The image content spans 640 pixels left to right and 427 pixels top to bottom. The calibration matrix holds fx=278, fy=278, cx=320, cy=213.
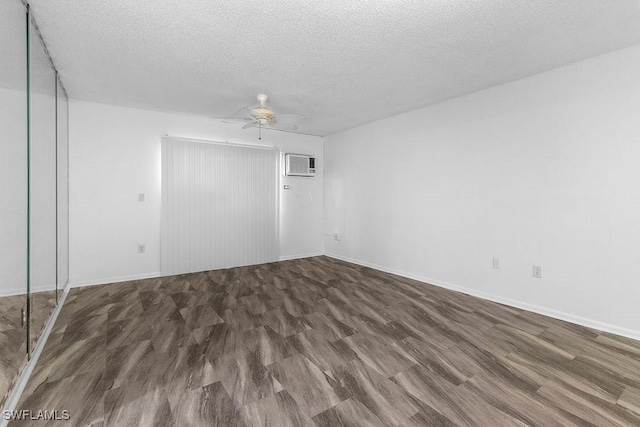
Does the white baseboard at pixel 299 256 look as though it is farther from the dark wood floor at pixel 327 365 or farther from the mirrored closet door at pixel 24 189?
the mirrored closet door at pixel 24 189

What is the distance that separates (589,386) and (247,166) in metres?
4.96

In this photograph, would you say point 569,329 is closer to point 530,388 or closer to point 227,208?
point 530,388

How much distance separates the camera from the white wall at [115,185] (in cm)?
387

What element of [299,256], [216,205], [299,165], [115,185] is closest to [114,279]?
[115,185]

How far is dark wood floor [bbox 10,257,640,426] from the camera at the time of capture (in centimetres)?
157

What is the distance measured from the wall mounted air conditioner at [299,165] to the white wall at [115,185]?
142 cm

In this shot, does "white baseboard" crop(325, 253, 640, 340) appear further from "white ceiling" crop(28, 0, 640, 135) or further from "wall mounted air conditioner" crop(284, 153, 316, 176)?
"wall mounted air conditioner" crop(284, 153, 316, 176)

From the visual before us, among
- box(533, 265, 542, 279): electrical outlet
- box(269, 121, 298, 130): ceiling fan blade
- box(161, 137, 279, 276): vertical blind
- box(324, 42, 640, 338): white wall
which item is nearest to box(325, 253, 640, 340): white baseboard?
box(324, 42, 640, 338): white wall

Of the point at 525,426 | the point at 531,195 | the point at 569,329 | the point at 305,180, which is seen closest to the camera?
the point at 525,426

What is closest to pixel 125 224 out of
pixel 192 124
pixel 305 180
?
pixel 192 124

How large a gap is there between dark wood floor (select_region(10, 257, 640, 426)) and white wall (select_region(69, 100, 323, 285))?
0.81m

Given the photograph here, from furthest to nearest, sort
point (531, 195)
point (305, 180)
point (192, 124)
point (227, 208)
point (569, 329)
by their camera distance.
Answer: point (305, 180)
point (227, 208)
point (192, 124)
point (531, 195)
point (569, 329)

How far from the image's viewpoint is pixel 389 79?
3.20 metres

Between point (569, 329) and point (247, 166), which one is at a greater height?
point (247, 166)
